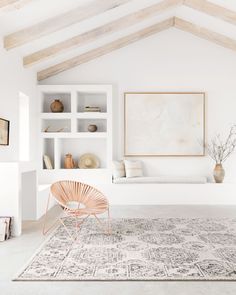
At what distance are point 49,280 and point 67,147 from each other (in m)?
5.23

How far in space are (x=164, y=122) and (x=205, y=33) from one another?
198 cm

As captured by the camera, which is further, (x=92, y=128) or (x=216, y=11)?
(x=92, y=128)

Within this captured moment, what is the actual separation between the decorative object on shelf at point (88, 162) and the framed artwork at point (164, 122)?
69cm

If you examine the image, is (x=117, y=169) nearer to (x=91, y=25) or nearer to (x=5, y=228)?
(x=91, y=25)

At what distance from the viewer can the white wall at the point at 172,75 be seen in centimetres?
813

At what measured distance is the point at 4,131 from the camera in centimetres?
556

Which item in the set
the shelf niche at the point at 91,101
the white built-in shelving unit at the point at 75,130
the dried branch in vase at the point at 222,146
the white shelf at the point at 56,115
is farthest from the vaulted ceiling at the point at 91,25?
the dried branch in vase at the point at 222,146

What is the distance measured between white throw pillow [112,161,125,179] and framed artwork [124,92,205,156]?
15.2 inches

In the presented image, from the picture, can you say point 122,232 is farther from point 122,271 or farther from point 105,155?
point 105,155

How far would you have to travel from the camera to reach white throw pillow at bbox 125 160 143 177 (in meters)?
7.77

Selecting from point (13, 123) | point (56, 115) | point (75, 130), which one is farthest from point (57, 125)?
point (13, 123)

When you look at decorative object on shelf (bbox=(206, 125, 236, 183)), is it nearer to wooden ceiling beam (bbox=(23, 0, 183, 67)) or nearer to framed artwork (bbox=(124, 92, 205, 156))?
framed artwork (bbox=(124, 92, 205, 156))

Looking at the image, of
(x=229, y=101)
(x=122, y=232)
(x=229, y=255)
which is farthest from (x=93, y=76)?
(x=229, y=255)

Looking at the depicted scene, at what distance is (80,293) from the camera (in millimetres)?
2863
